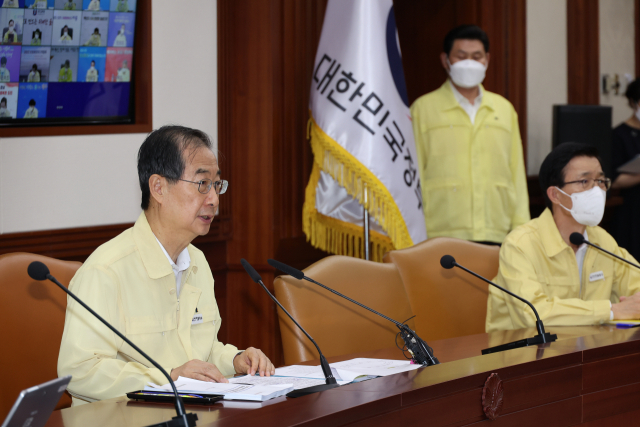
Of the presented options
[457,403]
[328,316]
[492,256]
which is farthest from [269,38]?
[457,403]

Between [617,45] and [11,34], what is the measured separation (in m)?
4.78

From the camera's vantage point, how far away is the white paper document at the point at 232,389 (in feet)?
5.24

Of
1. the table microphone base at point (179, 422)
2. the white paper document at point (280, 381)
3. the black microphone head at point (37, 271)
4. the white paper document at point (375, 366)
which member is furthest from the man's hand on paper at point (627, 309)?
the black microphone head at point (37, 271)

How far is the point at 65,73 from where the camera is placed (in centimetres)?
315

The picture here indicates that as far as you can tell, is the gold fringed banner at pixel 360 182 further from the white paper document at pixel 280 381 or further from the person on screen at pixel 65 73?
the white paper document at pixel 280 381

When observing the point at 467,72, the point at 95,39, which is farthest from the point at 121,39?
the point at 467,72

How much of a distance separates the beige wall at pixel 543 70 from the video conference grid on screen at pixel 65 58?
2.88 meters

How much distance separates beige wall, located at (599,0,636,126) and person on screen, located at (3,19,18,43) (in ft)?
14.6

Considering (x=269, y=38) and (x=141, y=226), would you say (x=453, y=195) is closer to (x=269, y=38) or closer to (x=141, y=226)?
(x=269, y=38)

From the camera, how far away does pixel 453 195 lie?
12.8ft

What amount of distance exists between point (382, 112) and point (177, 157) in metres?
1.79

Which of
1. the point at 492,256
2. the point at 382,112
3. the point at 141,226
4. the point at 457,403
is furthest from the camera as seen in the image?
the point at 382,112

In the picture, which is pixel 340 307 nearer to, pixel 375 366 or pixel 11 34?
pixel 375 366

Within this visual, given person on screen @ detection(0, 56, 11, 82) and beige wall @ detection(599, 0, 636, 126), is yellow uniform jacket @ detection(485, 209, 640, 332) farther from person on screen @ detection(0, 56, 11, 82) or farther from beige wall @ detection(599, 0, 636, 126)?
beige wall @ detection(599, 0, 636, 126)
